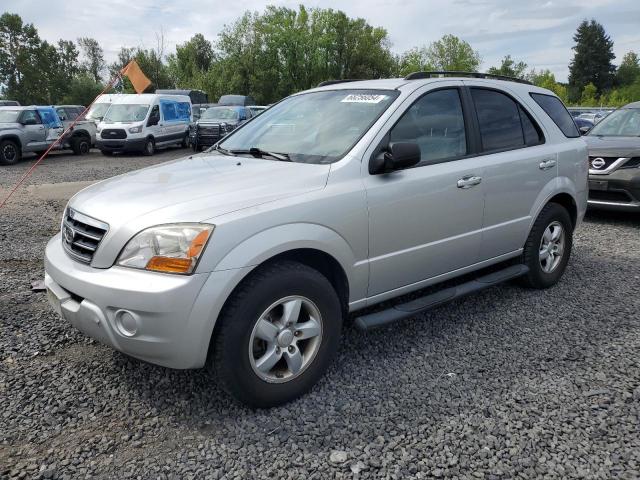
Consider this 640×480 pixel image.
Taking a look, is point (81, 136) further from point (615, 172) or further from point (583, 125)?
point (615, 172)

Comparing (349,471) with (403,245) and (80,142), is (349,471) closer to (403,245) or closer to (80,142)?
(403,245)

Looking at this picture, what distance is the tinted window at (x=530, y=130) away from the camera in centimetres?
439

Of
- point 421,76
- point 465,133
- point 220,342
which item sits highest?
point 421,76

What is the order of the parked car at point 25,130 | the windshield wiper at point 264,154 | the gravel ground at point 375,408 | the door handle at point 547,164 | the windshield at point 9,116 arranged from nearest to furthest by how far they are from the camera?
the gravel ground at point 375,408
the windshield wiper at point 264,154
the door handle at point 547,164
the parked car at point 25,130
the windshield at point 9,116

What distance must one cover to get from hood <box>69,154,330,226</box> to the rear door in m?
1.53

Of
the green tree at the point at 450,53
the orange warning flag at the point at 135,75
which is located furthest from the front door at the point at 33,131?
the green tree at the point at 450,53

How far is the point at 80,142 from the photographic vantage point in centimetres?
1969

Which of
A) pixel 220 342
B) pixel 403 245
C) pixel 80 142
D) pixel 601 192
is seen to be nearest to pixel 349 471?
pixel 220 342

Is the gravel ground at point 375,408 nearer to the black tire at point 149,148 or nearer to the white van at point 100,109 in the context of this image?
the black tire at point 149,148

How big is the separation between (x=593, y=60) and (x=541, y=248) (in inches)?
3520

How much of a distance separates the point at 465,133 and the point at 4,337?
3.52 m

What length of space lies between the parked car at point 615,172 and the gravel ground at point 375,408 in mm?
3543

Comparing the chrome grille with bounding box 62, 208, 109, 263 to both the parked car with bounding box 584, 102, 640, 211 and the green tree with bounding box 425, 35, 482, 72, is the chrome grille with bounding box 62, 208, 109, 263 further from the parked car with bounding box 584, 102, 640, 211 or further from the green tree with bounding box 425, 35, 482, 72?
the green tree with bounding box 425, 35, 482, 72

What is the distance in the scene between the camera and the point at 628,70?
8438cm
